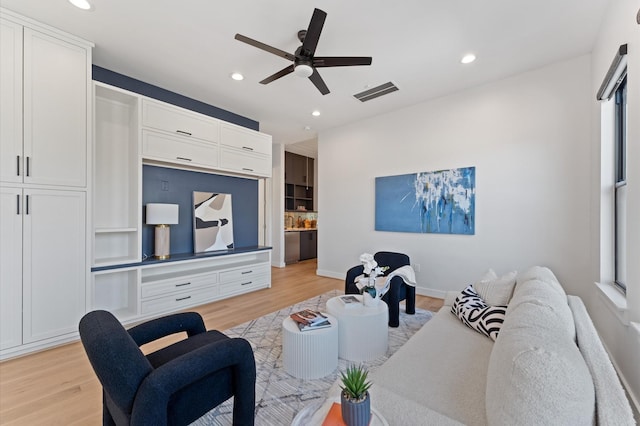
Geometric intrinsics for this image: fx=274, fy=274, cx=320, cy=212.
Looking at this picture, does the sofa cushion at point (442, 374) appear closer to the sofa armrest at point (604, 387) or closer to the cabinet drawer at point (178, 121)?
the sofa armrest at point (604, 387)

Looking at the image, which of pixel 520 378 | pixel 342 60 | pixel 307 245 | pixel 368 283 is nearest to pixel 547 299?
pixel 520 378

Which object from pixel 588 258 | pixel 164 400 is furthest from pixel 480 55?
pixel 164 400

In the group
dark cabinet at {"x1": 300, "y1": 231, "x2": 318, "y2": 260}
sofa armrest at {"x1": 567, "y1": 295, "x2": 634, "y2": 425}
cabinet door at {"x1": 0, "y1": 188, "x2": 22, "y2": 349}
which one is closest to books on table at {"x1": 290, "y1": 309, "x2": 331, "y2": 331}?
sofa armrest at {"x1": 567, "y1": 295, "x2": 634, "y2": 425}

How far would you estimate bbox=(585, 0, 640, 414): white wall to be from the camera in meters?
1.61

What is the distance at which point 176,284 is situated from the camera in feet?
Answer: 11.4

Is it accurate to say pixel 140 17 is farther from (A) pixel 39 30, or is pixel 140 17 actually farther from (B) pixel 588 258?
(B) pixel 588 258

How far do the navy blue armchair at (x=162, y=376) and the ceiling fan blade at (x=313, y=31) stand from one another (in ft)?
7.35

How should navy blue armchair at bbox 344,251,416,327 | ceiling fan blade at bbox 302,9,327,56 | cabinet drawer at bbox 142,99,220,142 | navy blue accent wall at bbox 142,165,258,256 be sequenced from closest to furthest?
1. ceiling fan blade at bbox 302,9,327,56
2. navy blue armchair at bbox 344,251,416,327
3. cabinet drawer at bbox 142,99,220,142
4. navy blue accent wall at bbox 142,165,258,256

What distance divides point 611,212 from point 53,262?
5.20 metres

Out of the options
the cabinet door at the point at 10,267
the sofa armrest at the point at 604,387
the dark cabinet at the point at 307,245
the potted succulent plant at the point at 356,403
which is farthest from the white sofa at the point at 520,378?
the dark cabinet at the point at 307,245

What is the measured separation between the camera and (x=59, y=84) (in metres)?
2.61

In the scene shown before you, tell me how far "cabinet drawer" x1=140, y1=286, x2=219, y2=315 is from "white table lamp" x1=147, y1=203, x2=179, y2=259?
0.53m

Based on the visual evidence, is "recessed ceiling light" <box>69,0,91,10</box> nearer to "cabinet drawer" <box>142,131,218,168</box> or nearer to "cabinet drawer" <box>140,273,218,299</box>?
"cabinet drawer" <box>142,131,218,168</box>

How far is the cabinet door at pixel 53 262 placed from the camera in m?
2.45
